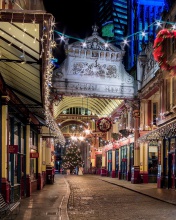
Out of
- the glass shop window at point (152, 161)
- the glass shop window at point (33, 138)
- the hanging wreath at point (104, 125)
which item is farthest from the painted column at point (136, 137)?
the glass shop window at point (33, 138)

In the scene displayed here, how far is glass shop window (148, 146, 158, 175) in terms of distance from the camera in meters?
31.6

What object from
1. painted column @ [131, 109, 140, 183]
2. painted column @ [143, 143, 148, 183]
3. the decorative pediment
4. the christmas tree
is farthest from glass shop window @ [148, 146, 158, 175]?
the christmas tree

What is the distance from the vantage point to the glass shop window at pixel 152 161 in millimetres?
31641

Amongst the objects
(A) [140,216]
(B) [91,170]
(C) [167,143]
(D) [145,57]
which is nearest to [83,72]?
(D) [145,57]

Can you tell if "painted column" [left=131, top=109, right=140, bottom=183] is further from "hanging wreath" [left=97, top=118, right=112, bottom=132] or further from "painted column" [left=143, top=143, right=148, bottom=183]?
"hanging wreath" [left=97, top=118, right=112, bottom=132]

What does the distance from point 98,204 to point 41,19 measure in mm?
10667

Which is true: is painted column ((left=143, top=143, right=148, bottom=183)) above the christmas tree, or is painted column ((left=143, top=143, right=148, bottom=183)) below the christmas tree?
above

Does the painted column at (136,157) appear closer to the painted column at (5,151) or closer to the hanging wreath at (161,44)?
the hanging wreath at (161,44)

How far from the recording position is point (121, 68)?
3108cm

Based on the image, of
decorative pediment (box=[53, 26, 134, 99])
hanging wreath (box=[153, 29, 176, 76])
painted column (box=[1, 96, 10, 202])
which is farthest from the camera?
decorative pediment (box=[53, 26, 134, 99])

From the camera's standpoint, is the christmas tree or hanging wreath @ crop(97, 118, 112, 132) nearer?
hanging wreath @ crop(97, 118, 112, 132)

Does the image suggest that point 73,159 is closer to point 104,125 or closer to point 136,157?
point 104,125

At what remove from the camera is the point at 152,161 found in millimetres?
31922

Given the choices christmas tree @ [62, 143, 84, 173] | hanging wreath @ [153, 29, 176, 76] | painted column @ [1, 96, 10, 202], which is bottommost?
christmas tree @ [62, 143, 84, 173]
